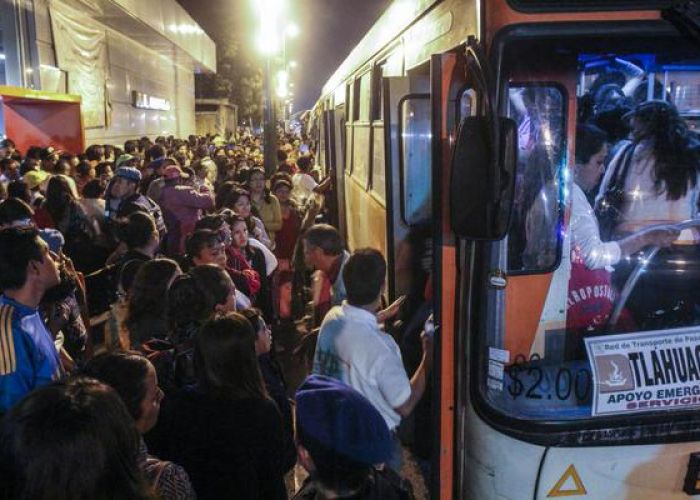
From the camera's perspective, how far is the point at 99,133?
18547 mm

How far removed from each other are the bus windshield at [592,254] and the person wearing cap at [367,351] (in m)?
0.42

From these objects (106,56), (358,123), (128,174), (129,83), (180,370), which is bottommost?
(180,370)

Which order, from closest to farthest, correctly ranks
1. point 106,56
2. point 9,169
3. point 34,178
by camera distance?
point 34,178 < point 9,169 < point 106,56

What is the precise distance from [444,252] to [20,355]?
1849mm

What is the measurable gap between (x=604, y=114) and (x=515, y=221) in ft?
2.95

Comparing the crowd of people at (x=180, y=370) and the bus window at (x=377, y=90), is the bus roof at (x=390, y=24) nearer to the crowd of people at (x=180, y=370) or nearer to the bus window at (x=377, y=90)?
the bus window at (x=377, y=90)

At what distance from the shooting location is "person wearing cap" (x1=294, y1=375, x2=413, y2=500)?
162cm

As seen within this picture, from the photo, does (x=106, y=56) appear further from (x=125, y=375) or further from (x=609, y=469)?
(x=609, y=469)

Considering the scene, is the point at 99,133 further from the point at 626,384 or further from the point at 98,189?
the point at 626,384

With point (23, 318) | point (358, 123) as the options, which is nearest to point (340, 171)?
point (358, 123)

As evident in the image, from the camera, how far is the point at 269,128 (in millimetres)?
13523

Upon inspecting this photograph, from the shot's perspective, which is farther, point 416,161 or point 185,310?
point 416,161

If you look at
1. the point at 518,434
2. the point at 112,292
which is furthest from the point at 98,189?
the point at 518,434

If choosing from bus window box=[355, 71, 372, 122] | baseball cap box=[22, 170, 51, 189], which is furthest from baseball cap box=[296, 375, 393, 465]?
baseball cap box=[22, 170, 51, 189]
